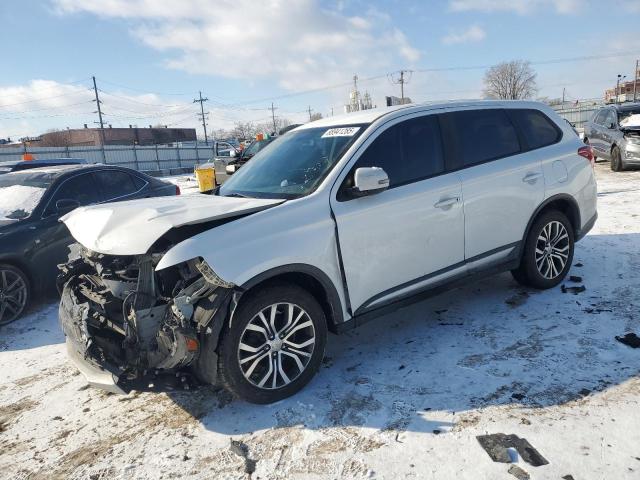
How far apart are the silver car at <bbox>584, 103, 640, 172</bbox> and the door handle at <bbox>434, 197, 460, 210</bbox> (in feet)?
37.5

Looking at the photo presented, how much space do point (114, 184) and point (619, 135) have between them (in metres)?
13.2

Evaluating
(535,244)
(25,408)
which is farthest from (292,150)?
(25,408)

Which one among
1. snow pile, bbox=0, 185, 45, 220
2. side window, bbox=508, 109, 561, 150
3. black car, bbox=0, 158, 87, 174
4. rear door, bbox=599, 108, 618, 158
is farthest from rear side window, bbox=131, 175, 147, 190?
rear door, bbox=599, 108, 618, 158

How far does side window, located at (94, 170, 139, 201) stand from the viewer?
6.70 metres

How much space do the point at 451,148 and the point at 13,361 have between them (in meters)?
4.54

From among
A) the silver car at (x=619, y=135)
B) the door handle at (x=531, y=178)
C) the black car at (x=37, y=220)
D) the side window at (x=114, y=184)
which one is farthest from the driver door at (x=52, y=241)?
the silver car at (x=619, y=135)

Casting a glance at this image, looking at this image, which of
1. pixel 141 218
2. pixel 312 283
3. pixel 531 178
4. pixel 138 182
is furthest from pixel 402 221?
pixel 138 182

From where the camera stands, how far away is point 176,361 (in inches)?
115

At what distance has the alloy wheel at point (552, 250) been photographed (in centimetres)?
481

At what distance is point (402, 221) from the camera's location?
144 inches

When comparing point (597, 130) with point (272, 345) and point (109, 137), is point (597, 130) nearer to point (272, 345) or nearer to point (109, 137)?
point (272, 345)

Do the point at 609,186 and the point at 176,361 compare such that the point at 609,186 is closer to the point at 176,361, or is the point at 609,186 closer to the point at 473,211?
the point at 473,211

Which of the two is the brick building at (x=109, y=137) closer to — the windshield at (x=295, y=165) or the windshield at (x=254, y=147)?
the windshield at (x=254, y=147)

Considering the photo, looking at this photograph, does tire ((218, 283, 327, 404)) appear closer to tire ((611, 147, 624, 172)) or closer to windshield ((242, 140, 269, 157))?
tire ((611, 147, 624, 172))
